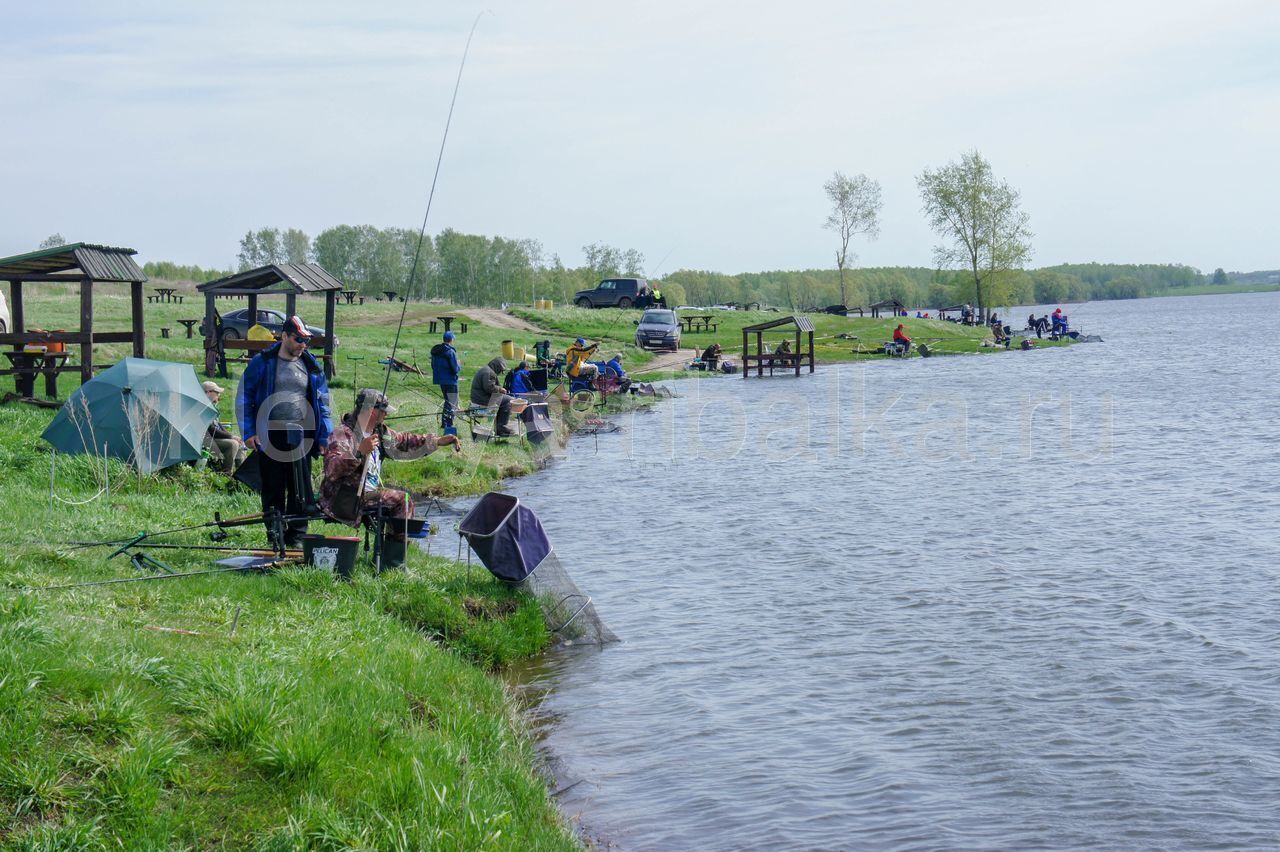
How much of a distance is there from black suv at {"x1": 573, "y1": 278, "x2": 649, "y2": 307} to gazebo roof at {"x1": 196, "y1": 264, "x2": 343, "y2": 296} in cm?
3705

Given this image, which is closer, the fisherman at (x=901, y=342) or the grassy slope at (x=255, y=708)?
the grassy slope at (x=255, y=708)

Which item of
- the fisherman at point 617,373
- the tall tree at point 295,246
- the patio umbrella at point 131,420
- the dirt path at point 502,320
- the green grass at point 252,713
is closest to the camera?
the green grass at point 252,713

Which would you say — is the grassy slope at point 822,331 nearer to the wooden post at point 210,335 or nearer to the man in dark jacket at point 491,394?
the wooden post at point 210,335

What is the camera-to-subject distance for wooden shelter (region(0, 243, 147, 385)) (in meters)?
17.0

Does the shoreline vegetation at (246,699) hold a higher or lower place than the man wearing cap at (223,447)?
lower

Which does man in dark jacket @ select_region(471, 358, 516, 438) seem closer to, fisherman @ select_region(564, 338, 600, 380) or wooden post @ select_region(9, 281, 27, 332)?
fisherman @ select_region(564, 338, 600, 380)

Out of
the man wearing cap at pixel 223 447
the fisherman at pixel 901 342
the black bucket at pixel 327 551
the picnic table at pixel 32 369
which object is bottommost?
the black bucket at pixel 327 551

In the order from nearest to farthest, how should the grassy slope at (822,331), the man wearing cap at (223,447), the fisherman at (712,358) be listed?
the man wearing cap at (223,447) → the fisherman at (712,358) → the grassy slope at (822,331)

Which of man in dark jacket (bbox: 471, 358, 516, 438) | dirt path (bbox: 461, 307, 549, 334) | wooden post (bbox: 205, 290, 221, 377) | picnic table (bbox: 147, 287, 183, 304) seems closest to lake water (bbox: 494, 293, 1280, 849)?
man in dark jacket (bbox: 471, 358, 516, 438)

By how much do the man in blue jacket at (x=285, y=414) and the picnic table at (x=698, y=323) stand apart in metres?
50.1

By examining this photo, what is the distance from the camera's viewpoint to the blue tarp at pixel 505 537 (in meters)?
9.30

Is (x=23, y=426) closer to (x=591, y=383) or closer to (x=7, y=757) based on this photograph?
(x=7, y=757)

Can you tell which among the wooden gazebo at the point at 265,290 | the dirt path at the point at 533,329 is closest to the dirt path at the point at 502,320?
the dirt path at the point at 533,329

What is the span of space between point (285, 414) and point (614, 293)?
51853 mm
